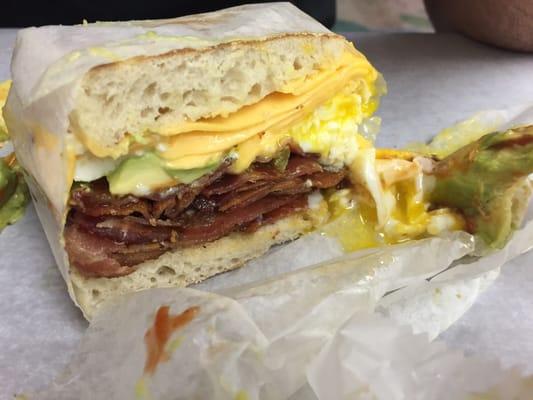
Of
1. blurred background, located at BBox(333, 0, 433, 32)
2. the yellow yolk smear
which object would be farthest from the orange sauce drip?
blurred background, located at BBox(333, 0, 433, 32)

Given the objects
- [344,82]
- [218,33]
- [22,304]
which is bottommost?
[22,304]

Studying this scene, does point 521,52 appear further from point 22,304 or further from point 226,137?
point 22,304

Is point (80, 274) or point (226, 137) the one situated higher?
point (226, 137)

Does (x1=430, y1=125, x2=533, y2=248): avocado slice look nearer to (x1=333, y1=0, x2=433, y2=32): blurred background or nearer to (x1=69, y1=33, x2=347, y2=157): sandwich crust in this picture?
(x1=69, y1=33, x2=347, y2=157): sandwich crust

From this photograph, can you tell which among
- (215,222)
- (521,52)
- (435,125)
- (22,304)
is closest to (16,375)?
(22,304)

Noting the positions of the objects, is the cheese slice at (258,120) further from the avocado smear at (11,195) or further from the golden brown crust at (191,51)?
the avocado smear at (11,195)
